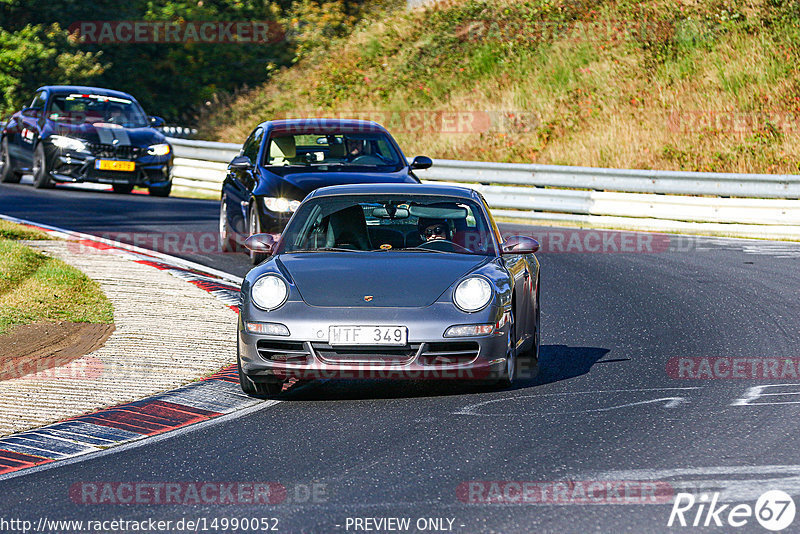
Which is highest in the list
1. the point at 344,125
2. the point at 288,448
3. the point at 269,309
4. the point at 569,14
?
the point at 569,14

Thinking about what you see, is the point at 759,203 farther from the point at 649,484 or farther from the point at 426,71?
the point at 426,71

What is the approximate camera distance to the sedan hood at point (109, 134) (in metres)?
22.7

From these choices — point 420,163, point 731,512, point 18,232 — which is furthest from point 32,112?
point 731,512

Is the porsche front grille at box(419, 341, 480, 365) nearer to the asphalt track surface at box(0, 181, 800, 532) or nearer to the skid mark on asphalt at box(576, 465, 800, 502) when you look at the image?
the asphalt track surface at box(0, 181, 800, 532)

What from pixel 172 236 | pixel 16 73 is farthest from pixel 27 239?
pixel 16 73

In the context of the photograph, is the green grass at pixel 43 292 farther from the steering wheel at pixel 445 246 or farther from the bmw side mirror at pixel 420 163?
the bmw side mirror at pixel 420 163

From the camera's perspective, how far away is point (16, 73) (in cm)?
3838

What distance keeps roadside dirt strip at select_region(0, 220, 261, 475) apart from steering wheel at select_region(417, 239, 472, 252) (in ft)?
5.41

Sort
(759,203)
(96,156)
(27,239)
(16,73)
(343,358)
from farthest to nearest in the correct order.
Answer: (16,73) < (96,156) < (759,203) < (27,239) < (343,358)

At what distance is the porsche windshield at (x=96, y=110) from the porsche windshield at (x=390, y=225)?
586 inches

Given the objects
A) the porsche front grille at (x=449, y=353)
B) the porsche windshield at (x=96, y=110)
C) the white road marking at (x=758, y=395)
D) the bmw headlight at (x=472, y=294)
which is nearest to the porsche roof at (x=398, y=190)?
the bmw headlight at (x=472, y=294)

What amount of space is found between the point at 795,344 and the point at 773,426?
3044 millimetres

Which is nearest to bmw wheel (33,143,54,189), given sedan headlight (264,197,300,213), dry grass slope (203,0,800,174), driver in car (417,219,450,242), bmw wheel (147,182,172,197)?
bmw wheel (147,182,172,197)

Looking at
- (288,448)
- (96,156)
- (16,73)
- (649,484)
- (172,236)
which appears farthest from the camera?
(16,73)
